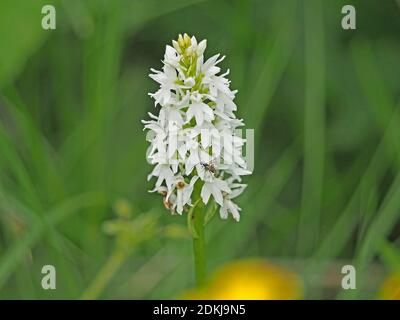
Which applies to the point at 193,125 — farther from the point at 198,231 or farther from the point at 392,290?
the point at 392,290

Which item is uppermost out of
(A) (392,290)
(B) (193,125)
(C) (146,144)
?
(C) (146,144)

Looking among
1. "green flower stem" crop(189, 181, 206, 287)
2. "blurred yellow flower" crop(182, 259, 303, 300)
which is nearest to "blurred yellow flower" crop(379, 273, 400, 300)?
"blurred yellow flower" crop(182, 259, 303, 300)

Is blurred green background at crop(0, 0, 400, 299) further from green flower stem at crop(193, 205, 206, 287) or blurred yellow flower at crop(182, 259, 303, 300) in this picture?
green flower stem at crop(193, 205, 206, 287)

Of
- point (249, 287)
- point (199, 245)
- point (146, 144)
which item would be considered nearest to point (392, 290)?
point (249, 287)

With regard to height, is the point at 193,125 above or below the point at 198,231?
above

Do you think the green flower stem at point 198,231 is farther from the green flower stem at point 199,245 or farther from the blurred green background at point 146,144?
the blurred green background at point 146,144

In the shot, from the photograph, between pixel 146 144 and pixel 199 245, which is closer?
pixel 199 245

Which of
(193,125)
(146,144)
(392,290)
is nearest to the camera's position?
(193,125)
